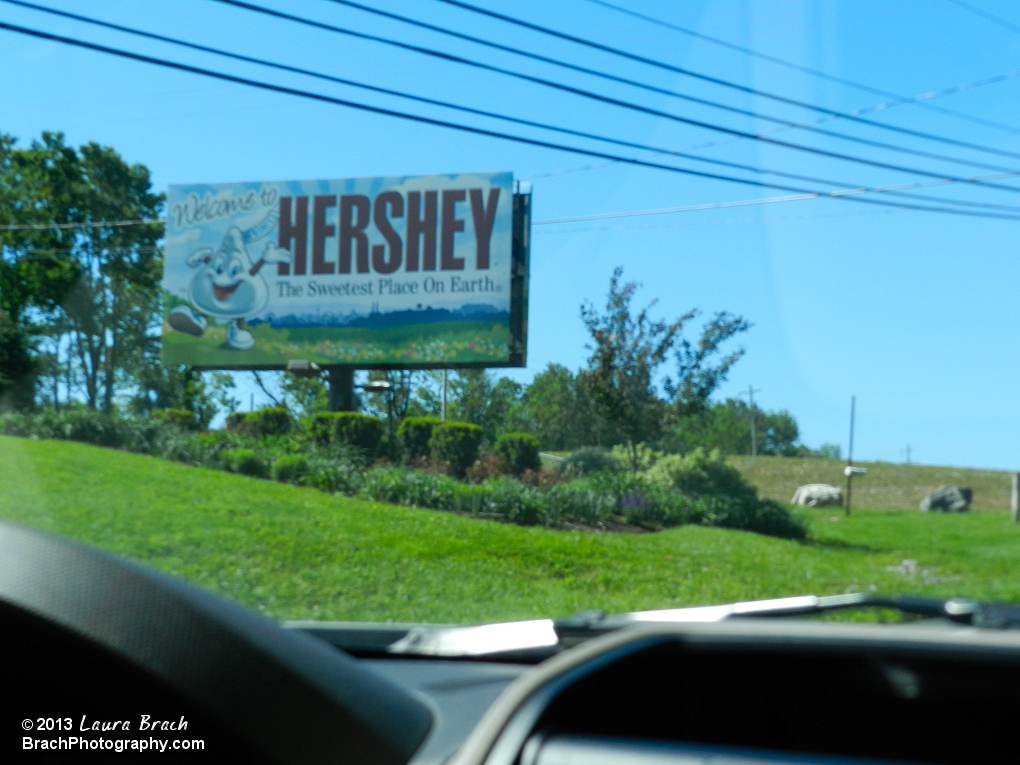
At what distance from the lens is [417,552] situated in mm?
11797

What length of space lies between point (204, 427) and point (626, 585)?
13.2m

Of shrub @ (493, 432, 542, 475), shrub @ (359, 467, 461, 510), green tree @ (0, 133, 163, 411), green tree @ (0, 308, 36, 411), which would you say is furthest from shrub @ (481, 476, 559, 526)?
green tree @ (0, 133, 163, 411)

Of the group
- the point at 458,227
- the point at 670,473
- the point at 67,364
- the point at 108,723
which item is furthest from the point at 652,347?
the point at 67,364

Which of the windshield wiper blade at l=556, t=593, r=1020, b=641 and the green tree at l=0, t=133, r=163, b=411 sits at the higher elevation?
the green tree at l=0, t=133, r=163, b=411

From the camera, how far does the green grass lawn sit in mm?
9812

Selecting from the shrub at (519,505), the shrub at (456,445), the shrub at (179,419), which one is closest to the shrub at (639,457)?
the shrub at (456,445)

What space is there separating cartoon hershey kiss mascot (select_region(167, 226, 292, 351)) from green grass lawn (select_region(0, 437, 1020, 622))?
457cm

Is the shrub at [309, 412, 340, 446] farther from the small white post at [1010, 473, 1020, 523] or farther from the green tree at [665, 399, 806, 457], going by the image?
the small white post at [1010, 473, 1020, 523]

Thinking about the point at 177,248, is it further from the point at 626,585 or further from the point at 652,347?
the point at 626,585

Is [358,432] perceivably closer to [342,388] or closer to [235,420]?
[342,388]

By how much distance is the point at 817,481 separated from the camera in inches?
859

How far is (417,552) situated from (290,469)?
5.41 meters

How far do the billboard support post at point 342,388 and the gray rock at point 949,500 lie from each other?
1163 centimetres

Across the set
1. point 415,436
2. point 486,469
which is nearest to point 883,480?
point 486,469
